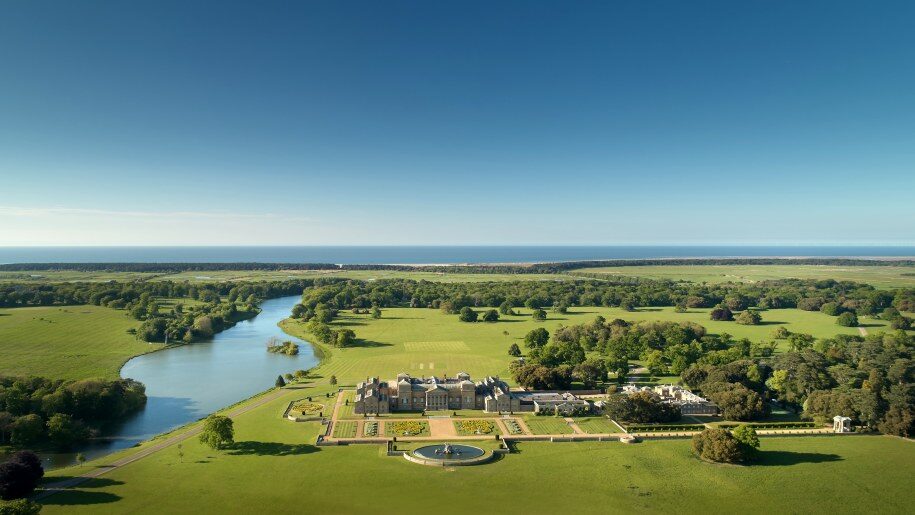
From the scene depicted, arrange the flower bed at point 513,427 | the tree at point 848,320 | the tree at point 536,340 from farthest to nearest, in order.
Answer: the tree at point 848,320 → the tree at point 536,340 → the flower bed at point 513,427

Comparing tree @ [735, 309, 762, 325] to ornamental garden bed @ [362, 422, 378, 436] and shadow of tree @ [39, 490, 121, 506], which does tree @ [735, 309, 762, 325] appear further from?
shadow of tree @ [39, 490, 121, 506]

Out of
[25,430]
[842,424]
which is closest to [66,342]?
[25,430]

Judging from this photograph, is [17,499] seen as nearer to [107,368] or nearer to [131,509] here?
[131,509]

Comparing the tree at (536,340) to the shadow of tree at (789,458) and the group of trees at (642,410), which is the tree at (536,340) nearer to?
the group of trees at (642,410)

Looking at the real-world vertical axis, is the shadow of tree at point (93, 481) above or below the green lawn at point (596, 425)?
above

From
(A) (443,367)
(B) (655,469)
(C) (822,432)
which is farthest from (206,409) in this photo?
(C) (822,432)

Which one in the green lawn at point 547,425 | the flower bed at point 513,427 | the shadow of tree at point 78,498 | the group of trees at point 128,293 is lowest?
the green lawn at point 547,425

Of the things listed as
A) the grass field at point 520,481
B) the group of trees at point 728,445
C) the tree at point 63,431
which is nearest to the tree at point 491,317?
the grass field at point 520,481
